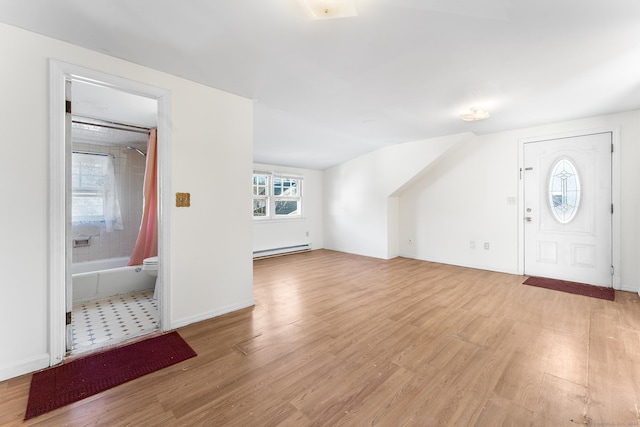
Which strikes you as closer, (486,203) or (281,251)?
(486,203)

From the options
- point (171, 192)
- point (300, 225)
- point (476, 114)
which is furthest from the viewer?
point (300, 225)

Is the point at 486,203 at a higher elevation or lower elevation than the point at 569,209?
higher

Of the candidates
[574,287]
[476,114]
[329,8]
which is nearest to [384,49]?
[329,8]

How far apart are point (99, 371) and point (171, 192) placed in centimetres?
138

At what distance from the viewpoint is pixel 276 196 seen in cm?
580

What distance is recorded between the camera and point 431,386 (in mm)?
1620

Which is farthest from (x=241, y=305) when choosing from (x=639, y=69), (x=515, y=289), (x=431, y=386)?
(x=639, y=69)

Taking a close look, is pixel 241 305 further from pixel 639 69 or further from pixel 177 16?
pixel 639 69

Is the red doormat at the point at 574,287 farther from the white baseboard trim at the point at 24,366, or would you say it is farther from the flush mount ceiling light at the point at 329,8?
the white baseboard trim at the point at 24,366

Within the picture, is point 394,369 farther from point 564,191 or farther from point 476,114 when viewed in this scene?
point 564,191

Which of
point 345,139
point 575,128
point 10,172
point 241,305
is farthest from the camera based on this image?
point 345,139

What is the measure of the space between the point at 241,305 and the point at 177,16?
2.50 m

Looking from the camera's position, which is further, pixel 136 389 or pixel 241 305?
pixel 241 305

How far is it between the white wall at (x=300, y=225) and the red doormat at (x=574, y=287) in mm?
4198
